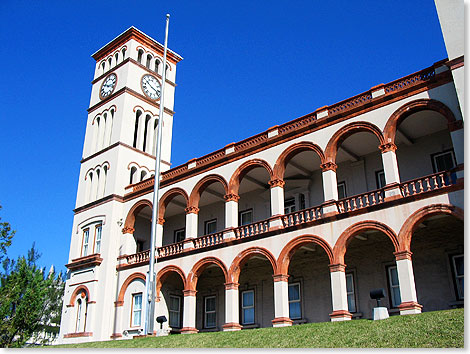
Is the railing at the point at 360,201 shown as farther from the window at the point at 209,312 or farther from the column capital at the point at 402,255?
the window at the point at 209,312

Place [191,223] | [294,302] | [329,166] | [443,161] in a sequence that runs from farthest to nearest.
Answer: [191,223] < [294,302] < [329,166] < [443,161]

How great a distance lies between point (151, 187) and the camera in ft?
94.3

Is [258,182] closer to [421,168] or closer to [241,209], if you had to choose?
[241,209]

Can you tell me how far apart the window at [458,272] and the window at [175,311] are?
1502cm

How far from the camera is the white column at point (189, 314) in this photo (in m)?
24.5

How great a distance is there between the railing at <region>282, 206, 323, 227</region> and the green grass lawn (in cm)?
498

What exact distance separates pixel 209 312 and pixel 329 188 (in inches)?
440

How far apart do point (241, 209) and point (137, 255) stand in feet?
20.7

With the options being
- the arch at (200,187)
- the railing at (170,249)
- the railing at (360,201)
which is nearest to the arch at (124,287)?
the railing at (170,249)

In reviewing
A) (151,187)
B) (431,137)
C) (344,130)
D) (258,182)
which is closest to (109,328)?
(151,187)

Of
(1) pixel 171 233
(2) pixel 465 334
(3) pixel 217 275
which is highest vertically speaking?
(1) pixel 171 233

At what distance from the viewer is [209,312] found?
2833cm

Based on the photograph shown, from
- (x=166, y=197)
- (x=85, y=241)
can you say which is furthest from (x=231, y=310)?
(x=85, y=241)

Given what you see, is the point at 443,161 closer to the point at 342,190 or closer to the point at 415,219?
the point at 415,219
